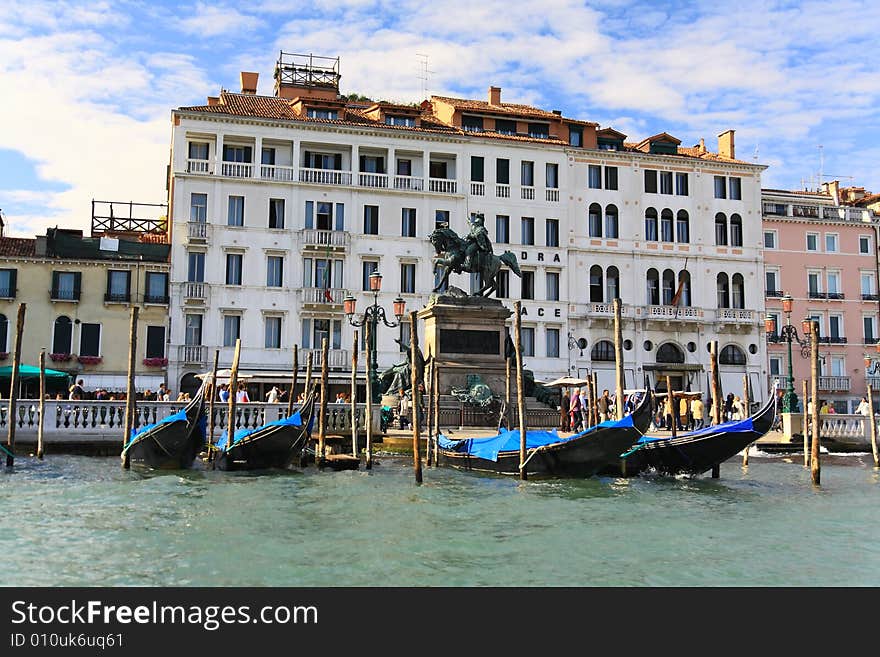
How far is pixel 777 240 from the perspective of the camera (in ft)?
128

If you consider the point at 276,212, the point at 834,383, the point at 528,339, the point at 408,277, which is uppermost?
the point at 276,212

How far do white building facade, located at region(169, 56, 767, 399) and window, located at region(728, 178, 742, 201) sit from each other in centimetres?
6

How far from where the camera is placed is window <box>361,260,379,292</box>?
3288 centimetres

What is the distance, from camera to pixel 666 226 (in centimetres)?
3656

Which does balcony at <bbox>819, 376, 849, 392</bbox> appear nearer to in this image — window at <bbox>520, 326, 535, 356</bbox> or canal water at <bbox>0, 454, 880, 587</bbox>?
window at <bbox>520, 326, 535, 356</bbox>

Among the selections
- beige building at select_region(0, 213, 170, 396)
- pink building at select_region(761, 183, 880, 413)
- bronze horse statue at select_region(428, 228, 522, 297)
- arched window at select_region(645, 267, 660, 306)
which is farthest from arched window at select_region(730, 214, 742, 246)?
beige building at select_region(0, 213, 170, 396)

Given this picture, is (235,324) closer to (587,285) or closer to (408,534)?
(587,285)

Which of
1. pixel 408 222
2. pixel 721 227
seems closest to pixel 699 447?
pixel 408 222

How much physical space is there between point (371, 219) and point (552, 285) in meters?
7.23

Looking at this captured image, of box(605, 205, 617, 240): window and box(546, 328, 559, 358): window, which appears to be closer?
box(546, 328, 559, 358): window

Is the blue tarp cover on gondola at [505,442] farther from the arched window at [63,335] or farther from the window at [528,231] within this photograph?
the window at [528,231]

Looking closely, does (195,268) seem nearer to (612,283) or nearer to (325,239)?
(325,239)
